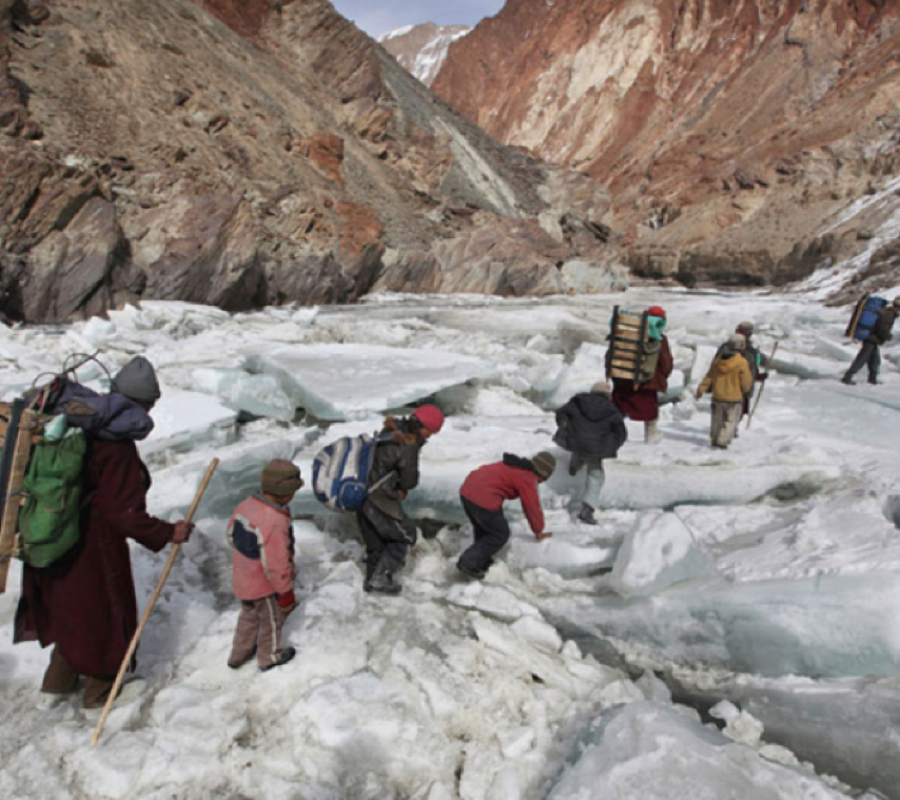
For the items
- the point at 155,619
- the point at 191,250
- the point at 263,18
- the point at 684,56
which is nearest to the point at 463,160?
the point at 263,18

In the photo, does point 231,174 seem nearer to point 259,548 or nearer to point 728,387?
point 728,387

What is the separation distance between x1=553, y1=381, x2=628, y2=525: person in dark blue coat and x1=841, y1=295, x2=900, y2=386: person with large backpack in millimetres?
4954

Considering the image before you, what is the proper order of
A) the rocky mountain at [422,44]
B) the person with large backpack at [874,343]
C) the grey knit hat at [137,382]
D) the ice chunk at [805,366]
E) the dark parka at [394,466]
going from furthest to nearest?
the rocky mountain at [422,44]
the ice chunk at [805,366]
the person with large backpack at [874,343]
the dark parka at [394,466]
the grey knit hat at [137,382]

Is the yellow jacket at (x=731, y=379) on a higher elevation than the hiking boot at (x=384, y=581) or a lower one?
higher

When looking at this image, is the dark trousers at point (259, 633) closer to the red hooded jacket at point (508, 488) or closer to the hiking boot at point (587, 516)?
the red hooded jacket at point (508, 488)

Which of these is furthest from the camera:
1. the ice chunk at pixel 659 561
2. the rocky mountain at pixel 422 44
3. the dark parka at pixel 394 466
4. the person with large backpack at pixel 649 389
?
the rocky mountain at pixel 422 44

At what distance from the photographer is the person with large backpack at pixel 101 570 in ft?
6.68

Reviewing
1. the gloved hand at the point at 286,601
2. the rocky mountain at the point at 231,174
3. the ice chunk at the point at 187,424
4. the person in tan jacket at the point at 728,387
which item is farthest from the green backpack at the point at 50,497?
the rocky mountain at the point at 231,174

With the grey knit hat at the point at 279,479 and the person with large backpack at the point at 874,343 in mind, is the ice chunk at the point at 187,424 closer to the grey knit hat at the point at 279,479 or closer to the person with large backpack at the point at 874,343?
the grey knit hat at the point at 279,479

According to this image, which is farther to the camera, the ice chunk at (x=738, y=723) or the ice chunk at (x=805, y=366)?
the ice chunk at (x=805, y=366)

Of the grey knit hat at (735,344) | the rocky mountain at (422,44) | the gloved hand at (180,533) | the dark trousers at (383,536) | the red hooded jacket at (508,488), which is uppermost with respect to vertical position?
the rocky mountain at (422,44)

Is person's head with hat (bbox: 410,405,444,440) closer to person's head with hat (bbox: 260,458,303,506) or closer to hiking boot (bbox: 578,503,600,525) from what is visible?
person's head with hat (bbox: 260,458,303,506)

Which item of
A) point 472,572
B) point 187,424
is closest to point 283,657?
point 472,572

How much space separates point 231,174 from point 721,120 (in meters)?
40.7
